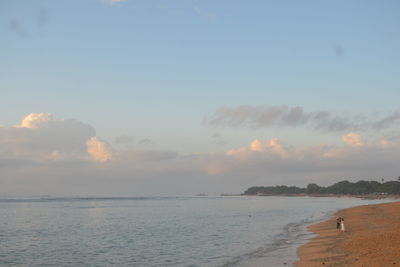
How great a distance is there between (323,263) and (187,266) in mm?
8883

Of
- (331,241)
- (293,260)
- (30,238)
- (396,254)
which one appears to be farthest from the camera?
(30,238)

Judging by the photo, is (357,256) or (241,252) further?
(241,252)

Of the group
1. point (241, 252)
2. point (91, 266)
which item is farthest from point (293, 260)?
point (91, 266)

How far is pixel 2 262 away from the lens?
27.8m

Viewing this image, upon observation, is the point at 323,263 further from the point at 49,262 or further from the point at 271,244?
the point at 49,262

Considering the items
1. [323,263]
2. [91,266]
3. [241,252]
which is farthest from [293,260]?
[91,266]

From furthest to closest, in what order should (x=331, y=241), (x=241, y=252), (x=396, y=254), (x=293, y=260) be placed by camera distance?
(x=331, y=241), (x=241, y=252), (x=293, y=260), (x=396, y=254)

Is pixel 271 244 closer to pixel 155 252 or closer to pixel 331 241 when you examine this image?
pixel 331 241

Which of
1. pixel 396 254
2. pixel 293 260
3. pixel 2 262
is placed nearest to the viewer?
pixel 396 254

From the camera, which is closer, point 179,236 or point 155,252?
point 155,252

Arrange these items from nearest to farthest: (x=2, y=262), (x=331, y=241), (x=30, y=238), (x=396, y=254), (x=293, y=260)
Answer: (x=396, y=254) → (x=293, y=260) → (x=2, y=262) → (x=331, y=241) → (x=30, y=238)

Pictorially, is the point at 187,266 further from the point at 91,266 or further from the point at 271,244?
the point at 271,244

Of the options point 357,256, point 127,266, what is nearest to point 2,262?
point 127,266

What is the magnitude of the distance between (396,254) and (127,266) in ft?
56.6
